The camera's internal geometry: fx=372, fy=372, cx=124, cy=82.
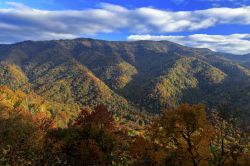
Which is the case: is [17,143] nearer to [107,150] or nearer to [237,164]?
[107,150]

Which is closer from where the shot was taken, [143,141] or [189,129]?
[189,129]

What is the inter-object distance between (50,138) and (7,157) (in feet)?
48.7

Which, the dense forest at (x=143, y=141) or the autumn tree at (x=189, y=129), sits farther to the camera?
the dense forest at (x=143, y=141)

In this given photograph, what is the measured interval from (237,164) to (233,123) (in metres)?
20.9

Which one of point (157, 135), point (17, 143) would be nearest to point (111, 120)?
point (17, 143)

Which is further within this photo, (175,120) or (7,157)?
(7,157)

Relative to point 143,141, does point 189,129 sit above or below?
above

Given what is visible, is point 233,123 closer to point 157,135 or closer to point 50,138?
point 157,135

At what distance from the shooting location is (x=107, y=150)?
267 ft

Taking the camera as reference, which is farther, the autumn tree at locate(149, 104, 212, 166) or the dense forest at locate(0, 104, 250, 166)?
the dense forest at locate(0, 104, 250, 166)

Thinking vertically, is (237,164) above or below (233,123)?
below

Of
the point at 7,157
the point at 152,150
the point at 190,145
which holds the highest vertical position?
the point at 190,145

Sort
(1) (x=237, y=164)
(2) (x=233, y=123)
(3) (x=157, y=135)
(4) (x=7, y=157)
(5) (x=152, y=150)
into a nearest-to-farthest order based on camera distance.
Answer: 1. (2) (x=233, y=123)
2. (3) (x=157, y=135)
3. (1) (x=237, y=164)
4. (5) (x=152, y=150)
5. (4) (x=7, y=157)

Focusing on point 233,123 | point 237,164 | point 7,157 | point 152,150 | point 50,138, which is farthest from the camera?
point 7,157
